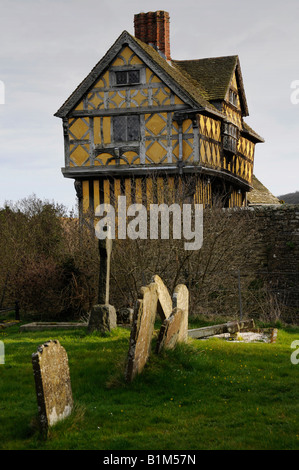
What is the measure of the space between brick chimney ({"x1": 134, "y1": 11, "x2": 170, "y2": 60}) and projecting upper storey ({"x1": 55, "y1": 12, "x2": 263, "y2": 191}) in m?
2.65

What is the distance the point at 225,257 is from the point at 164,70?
7.57m

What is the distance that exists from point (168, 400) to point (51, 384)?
181 cm

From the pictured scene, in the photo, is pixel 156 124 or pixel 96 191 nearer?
pixel 156 124

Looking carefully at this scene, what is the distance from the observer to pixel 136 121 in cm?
2169

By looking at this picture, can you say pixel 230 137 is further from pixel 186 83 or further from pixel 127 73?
pixel 127 73

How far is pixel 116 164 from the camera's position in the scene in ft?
71.3

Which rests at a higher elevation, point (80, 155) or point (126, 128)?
point (126, 128)

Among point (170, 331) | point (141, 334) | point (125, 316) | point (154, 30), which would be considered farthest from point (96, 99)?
point (141, 334)

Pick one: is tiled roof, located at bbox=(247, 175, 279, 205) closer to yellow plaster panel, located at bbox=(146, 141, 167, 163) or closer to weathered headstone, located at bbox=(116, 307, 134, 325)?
yellow plaster panel, located at bbox=(146, 141, 167, 163)

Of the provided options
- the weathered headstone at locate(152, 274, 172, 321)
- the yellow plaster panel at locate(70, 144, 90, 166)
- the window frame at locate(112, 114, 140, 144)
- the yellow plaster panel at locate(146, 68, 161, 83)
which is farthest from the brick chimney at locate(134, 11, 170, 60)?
the weathered headstone at locate(152, 274, 172, 321)

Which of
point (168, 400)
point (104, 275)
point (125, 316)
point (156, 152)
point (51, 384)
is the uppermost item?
point (156, 152)

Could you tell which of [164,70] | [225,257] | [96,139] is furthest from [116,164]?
[225,257]

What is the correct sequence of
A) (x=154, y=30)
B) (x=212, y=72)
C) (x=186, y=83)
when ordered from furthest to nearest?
(x=212, y=72) → (x=154, y=30) → (x=186, y=83)

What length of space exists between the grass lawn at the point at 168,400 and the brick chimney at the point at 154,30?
17303 millimetres
